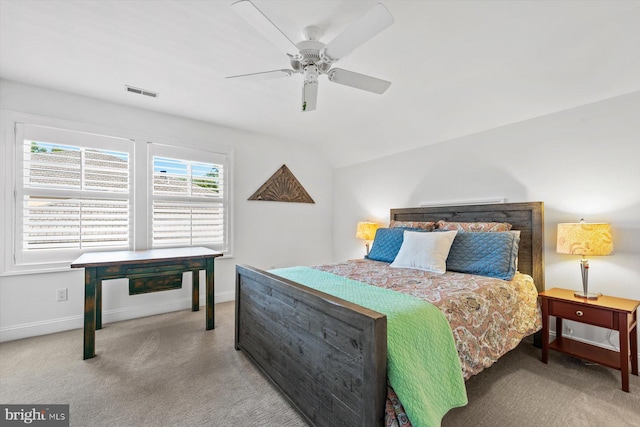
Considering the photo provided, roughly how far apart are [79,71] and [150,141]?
3.18ft

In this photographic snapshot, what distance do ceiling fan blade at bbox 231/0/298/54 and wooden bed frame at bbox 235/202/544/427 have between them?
155 centimetres

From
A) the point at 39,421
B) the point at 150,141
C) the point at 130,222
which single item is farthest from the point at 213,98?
the point at 39,421

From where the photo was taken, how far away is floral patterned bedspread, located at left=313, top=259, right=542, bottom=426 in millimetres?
1562

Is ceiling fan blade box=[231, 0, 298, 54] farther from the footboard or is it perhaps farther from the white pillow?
the white pillow

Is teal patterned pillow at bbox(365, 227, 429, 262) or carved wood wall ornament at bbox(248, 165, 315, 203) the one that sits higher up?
carved wood wall ornament at bbox(248, 165, 315, 203)

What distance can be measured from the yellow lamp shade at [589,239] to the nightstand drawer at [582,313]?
0.41m

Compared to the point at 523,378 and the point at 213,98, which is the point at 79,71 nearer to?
the point at 213,98

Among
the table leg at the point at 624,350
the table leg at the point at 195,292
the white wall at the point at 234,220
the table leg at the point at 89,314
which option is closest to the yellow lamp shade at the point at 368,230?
the white wall at the point at 234,220

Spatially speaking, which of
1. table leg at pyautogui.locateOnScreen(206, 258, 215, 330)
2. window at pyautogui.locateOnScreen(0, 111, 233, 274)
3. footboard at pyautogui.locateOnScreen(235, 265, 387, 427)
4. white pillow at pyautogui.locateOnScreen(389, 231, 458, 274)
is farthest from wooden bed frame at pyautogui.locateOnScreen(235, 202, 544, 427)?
window at pyautogui.locateOnScreen(0, 111, 233, 274)

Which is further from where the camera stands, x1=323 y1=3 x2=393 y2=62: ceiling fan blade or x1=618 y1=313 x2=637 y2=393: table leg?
x1=618 y1=313 x2=637 y2=393: table leg

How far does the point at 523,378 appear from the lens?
2029 millimetres

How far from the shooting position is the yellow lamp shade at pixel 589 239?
6.79 ft

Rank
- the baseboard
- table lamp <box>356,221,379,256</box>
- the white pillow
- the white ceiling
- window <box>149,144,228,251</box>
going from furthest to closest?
table lamp <box>356,221,379,256</box>, window <box>149,144,228,251</box>, the baseboard, the white pillow, the white ceiling

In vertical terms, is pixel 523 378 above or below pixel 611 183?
below
